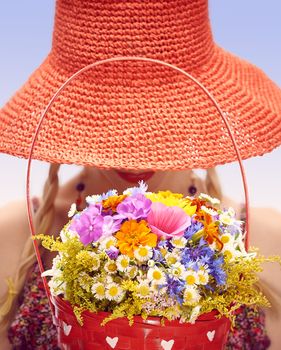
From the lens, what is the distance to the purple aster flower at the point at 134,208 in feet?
3.95

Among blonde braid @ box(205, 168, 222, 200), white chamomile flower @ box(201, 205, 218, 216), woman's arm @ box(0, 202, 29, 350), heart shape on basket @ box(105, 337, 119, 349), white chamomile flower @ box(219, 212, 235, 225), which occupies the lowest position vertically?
woman's arm @ box(0, 202, 29, 350)

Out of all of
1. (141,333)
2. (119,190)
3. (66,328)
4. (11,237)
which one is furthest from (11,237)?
(141,333)

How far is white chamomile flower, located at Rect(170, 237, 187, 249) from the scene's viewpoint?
1.18 m

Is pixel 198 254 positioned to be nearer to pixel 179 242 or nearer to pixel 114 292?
pixel 179 242

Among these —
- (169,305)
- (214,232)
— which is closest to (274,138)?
(214,232)

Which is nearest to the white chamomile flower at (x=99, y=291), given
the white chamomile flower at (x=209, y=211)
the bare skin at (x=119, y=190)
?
the white chamomile flower at (x=209, y=211)

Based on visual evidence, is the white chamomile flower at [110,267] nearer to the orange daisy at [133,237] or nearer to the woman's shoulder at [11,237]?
the orange daisy at [133,237]

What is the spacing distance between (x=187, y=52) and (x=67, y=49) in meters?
0.25

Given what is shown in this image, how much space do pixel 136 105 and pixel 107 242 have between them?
0.42m

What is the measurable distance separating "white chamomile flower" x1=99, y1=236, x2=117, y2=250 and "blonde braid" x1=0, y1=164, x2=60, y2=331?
634mm

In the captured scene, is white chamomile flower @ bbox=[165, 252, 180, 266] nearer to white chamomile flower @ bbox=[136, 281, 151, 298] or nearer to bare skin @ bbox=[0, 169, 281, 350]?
white chamomile flower @ bbox=[136, 281, 151, 298]

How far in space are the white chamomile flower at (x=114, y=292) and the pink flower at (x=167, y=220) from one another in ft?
0.34

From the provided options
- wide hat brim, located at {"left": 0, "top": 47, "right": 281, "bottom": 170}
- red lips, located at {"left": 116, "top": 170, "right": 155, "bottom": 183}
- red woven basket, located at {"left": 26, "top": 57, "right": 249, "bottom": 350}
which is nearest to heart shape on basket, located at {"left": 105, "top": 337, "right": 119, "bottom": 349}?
red woven basket, located at {"left": 26, "top": 57, "right": 249, "bottom": 350}

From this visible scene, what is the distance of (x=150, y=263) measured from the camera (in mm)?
1160
